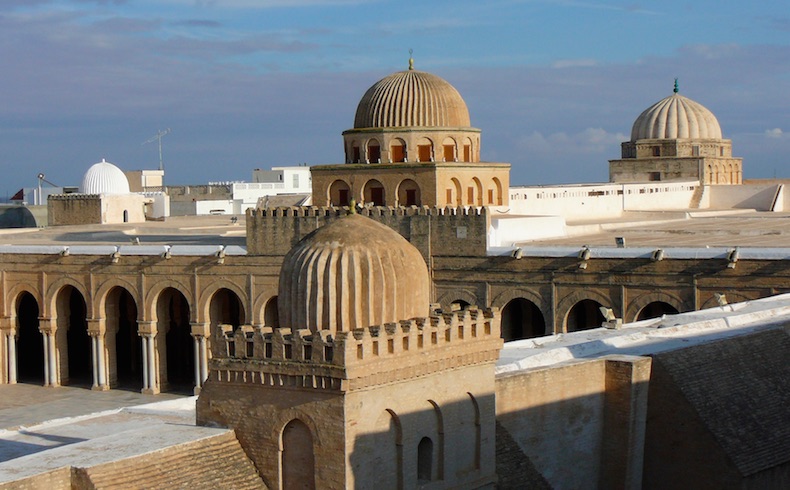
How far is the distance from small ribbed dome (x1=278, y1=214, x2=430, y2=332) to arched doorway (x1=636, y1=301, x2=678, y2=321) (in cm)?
1655

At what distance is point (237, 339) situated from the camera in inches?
648

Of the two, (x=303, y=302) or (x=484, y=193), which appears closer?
(x=303, y=302)

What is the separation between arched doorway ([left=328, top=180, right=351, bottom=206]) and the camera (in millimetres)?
38438

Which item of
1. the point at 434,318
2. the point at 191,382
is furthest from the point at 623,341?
the point at 191,382

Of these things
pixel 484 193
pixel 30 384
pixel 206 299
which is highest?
pixel 484 193

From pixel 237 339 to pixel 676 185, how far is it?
144 ft

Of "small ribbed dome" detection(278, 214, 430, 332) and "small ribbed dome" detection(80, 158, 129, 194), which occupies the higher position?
"small ribbed dome" detection(80, 158, 129, 194)

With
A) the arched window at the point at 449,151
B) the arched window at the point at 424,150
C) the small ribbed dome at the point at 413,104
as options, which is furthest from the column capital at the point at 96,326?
the arched window at the point at 449,151

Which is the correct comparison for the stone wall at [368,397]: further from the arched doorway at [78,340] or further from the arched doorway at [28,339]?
the arched doorway at [28,339]

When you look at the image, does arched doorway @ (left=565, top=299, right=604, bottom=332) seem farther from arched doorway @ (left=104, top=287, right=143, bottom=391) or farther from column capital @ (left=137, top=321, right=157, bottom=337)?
arched doorway @ (left=104, top=287, right=143, bottom=391)

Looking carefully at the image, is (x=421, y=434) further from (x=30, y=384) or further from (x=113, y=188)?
(x=113, y=188)

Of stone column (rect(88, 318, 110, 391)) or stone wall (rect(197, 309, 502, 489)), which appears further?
stone column (rect(88, 318, 110, 391))

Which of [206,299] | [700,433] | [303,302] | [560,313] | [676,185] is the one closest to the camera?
[303,302]

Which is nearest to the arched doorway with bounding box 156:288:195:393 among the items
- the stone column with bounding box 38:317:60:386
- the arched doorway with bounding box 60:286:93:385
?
the arched doorway with bounding box 60:286:93:385
